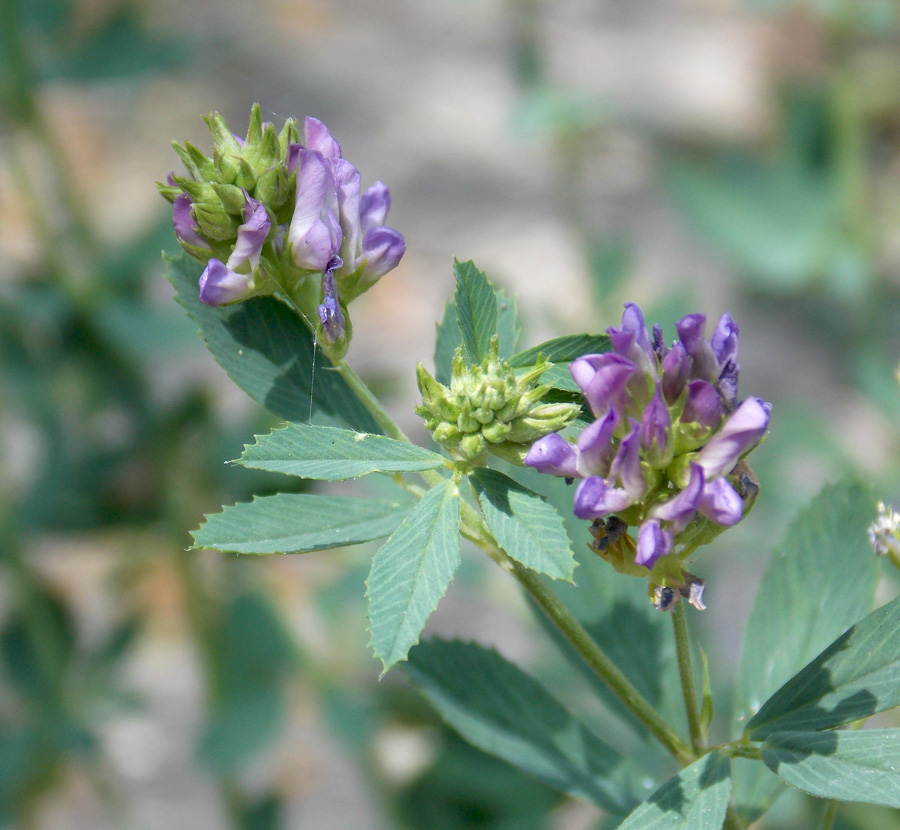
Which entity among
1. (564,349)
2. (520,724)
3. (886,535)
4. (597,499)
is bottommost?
(520,724)

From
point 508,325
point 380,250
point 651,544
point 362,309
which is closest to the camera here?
point 651,544

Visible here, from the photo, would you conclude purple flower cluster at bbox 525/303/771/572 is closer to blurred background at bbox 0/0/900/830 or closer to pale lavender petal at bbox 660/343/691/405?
pale lavender petal at bbox 660/343/691/405

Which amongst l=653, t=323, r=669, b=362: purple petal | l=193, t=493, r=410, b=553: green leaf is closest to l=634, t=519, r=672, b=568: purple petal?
l=653, t=323, r=669, b=362: purple petal

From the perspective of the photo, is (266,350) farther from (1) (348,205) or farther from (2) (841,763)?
(2) (841,763)

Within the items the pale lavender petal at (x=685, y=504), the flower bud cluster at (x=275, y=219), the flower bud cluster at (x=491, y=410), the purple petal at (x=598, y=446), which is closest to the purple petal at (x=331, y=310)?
the flower bud cluster at (x=275, y=219)

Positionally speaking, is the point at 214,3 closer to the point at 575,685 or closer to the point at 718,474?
the point at 575,685

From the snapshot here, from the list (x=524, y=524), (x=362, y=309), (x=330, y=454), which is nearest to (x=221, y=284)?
(x=330, y=454)
